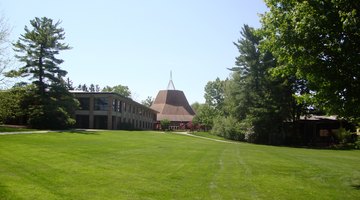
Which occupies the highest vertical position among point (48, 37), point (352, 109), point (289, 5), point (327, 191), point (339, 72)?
point (48, 37)

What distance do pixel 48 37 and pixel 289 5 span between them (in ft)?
119

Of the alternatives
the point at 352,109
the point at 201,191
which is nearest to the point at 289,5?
the point at 352,109

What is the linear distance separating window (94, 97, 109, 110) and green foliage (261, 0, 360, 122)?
144 ft

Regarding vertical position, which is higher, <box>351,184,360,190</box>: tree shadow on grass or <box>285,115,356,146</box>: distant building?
<box>285,115,356,146</box>: distant building

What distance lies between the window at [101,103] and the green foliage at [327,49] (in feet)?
144

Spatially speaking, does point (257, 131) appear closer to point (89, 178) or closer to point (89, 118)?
point (89, 118)

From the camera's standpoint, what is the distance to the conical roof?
4237 inches

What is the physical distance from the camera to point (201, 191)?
9664mm

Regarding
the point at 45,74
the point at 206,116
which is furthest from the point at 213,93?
the point at 45,74

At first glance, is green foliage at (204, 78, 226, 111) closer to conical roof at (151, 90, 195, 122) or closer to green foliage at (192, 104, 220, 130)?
green foliage at (192, 104, 220, 130)

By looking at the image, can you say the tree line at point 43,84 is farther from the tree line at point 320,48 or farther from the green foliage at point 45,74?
the tree line at point 320,48

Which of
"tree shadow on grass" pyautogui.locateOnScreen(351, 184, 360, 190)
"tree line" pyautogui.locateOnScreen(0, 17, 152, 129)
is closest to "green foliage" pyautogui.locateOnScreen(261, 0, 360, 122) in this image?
"tree shadow on grass" pyautogui.locateOnScreen(351, 184, 360, 190)

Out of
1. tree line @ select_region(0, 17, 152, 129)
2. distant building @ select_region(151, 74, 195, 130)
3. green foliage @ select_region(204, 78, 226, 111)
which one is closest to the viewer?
tree line @ select_region(0, 17, 152, 129)

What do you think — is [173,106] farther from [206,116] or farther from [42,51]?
[42,51]
